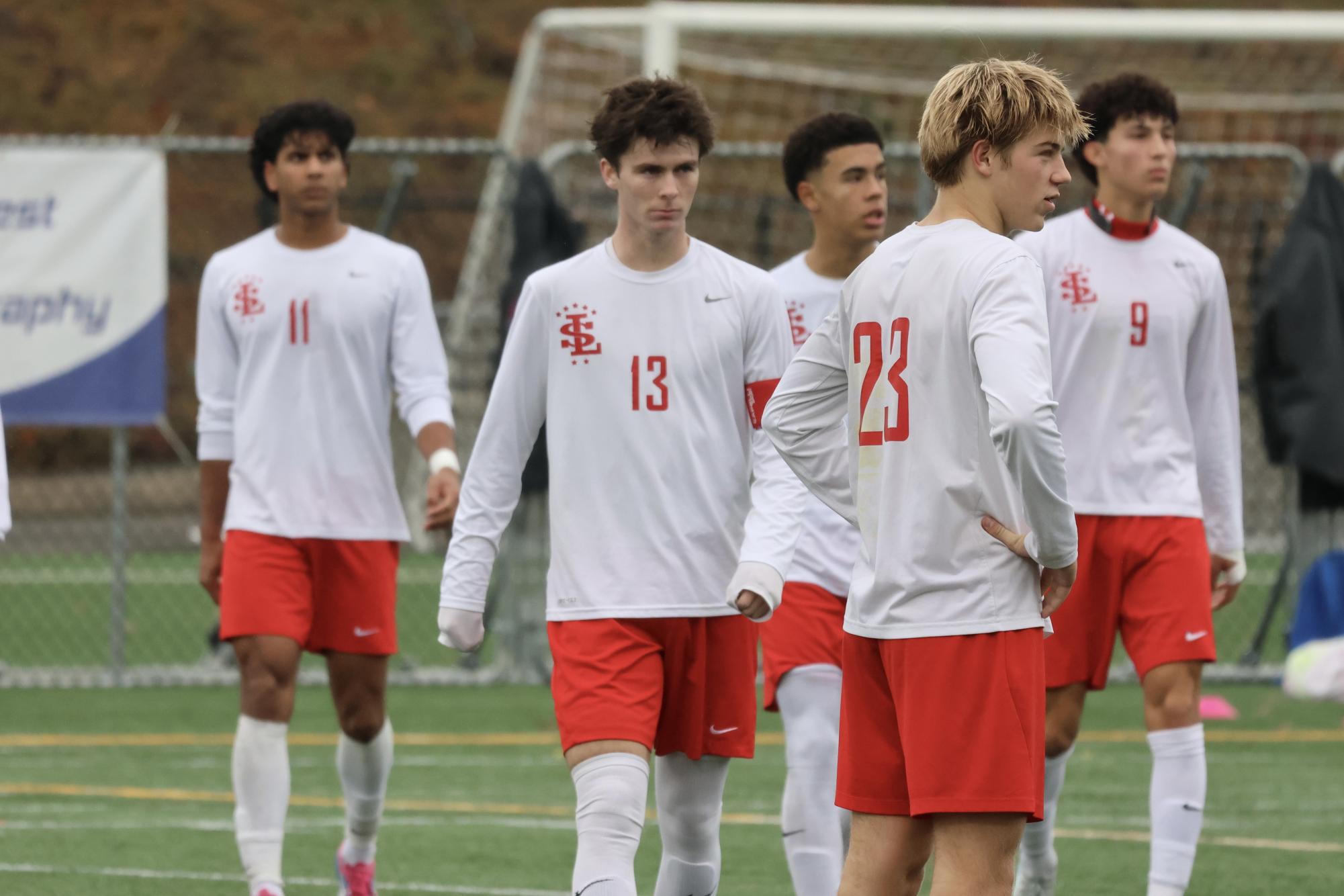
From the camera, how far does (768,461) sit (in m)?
4.78

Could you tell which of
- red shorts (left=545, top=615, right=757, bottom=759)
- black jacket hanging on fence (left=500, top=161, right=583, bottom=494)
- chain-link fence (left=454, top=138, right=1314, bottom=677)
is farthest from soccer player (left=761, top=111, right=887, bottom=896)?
chain-link fence (left=454, top=138, right=1314, bottom=677)

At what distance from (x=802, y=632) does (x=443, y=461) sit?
45.0 inches

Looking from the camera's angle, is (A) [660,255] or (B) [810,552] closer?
(A) [660,255]

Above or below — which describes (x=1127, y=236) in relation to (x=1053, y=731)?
above

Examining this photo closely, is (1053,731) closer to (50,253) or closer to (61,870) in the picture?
(61,870)

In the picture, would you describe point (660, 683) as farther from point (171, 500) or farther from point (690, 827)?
point (171, 500)

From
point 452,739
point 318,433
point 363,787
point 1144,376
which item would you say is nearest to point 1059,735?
point 1144,376

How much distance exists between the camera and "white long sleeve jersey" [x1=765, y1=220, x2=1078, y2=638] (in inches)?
141

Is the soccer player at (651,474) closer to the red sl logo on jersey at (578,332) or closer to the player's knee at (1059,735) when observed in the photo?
the red sl logo on jersey at (578,332)

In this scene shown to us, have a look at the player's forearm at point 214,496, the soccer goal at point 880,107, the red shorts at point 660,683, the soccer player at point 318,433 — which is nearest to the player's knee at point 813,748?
the red shorts at point 660,683

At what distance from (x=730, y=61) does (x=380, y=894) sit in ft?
40.7

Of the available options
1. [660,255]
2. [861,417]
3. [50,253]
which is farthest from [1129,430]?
[50,253]

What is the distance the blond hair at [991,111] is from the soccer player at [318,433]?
7.85ft

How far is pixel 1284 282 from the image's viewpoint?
1010 cm
